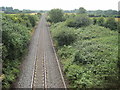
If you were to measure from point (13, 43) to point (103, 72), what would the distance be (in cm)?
966

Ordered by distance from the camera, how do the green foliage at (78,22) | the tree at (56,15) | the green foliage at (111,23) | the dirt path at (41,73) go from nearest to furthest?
the dirt path at (41,73)
the green foliage at (78,22)
the green foliage at (111,23)
the tree at (56,15)

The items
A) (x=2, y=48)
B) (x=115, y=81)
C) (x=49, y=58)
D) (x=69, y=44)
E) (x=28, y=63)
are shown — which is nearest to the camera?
(x=115, y=81)

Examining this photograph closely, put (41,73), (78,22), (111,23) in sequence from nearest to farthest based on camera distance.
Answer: (41,73) < (78,22) < (111,23)

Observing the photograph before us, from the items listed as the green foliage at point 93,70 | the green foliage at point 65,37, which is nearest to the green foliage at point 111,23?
the green foliage at point 65,37

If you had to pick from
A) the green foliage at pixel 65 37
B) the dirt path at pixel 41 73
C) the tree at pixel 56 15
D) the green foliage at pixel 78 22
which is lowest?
the dirt path at pixel 41 73

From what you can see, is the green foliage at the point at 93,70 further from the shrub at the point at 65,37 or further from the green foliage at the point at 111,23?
the green foliage at the point at 111,23

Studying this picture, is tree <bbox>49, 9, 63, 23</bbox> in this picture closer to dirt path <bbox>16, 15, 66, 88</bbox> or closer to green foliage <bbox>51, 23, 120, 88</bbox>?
dirt path <bbox>16, 15, 66, 88</bbox>

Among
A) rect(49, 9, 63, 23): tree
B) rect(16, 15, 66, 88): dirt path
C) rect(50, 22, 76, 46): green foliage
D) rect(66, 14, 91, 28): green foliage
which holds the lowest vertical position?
rect(16, 15, 66, 88): dirt path

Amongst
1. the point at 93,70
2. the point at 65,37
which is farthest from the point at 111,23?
the point at 93,70

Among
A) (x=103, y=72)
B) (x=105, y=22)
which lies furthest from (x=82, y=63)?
(x=105, y=22)

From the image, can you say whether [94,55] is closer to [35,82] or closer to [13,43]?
[35,82]

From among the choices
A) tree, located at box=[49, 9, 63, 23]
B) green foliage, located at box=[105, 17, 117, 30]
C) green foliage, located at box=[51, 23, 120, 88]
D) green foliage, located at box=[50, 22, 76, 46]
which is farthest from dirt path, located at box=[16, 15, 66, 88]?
green foliage, located at box=[105, 17, 117, 30]

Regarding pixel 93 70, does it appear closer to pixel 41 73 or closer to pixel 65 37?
A: pixel 41 73

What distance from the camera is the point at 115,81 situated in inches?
380
